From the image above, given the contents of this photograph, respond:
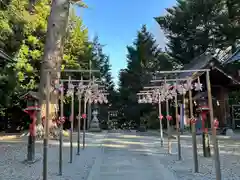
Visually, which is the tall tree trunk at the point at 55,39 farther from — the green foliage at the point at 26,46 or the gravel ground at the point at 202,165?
the gravel ground at the point at 202,165

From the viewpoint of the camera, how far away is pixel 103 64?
104ft

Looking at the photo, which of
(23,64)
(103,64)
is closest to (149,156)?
(23,64)

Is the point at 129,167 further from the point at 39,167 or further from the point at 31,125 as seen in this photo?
the point at 31,125

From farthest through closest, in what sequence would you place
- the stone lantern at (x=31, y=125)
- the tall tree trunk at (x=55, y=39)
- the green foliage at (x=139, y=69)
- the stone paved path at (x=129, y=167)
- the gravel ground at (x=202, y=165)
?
the green foliage at (x=139, y=69) < the tall tree trunk at (x=55, y=39) < the stone lantern at (x=31, y=125) < the stone paved path at (x=129, y=167) < the gravel ground at (x=202, y=165)

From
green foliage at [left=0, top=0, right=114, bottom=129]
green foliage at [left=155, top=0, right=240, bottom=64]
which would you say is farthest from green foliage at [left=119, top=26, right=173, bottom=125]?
green foliage at [left=0, top=0, right=114, bottom=129]

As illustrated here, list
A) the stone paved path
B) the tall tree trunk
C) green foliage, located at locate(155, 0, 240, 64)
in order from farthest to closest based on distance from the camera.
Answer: green foliage, located at locate(155, 0, 240, 64), the tall tree trunk, the stone paved path

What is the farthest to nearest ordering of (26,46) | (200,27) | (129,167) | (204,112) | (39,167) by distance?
1. (200,27)
2. (26,46)
3. (204,112)
4. (39,167)
5. (129,167)

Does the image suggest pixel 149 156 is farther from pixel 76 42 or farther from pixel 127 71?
pixel 127 71

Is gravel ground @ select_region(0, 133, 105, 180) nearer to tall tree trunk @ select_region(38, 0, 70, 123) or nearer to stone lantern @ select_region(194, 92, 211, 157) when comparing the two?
stone lantern @ select_region(194, 92, 211, 157)

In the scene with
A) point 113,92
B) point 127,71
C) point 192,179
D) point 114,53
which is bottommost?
point 192,179

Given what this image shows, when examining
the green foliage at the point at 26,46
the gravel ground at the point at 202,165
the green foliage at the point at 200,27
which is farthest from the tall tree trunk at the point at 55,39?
the green foliage at the point at 200,27

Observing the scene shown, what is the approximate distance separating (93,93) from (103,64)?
21688 millimetres

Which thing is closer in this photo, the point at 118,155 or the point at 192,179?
the point at 192,179

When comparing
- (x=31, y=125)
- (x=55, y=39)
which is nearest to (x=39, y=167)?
(x=31, y=125)
